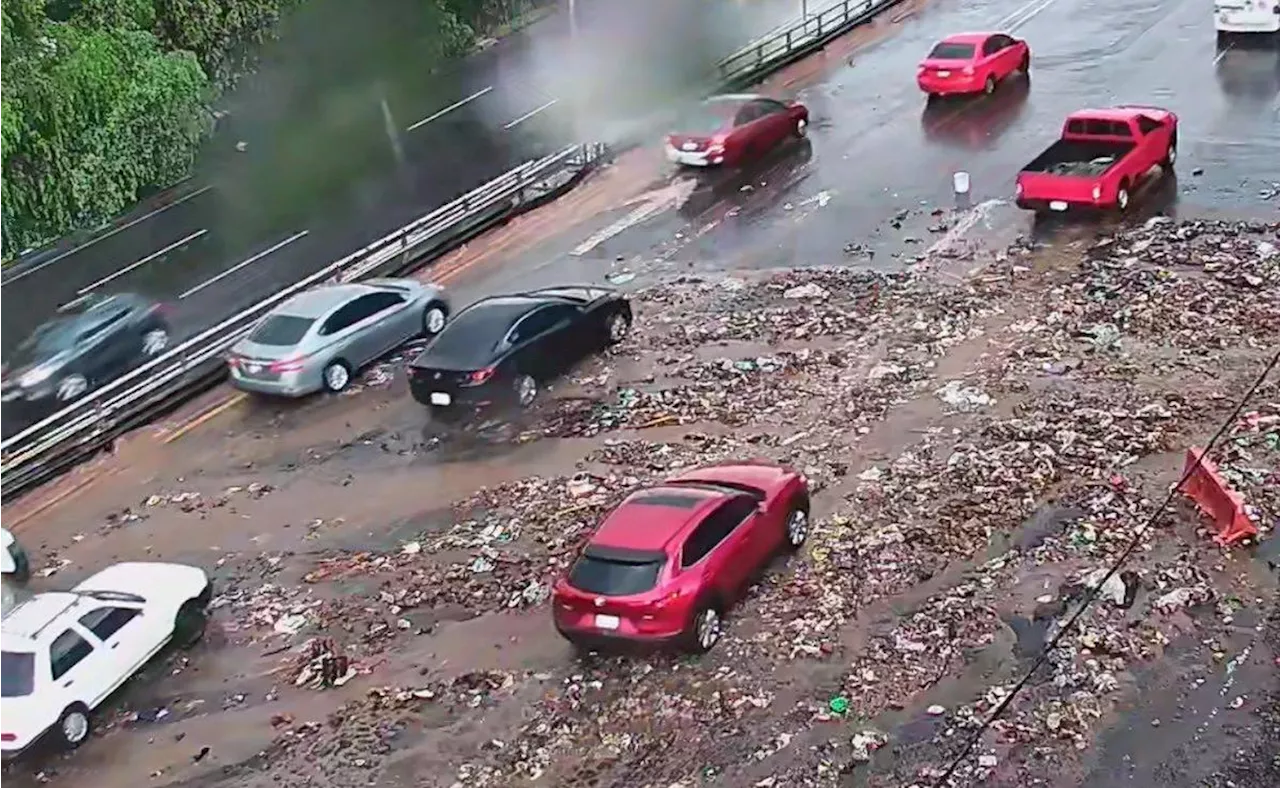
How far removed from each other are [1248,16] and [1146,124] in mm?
10352

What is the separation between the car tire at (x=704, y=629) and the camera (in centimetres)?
1550

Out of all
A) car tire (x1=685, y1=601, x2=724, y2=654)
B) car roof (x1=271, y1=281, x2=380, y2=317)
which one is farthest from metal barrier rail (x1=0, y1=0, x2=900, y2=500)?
car tire (x1=685, y1=601, x2=724, y2=654)

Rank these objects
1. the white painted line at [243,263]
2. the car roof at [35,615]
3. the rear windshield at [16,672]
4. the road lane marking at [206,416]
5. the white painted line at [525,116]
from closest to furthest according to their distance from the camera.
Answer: the rear windshield at [16,672], the car roof at [35,615], the road lane marking at [206,416], the white painted line at [243,263], the white painted line at [525,116]

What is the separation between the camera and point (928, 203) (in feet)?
94.2

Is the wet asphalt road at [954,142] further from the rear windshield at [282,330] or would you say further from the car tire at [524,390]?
the rear windshield at [282,330]

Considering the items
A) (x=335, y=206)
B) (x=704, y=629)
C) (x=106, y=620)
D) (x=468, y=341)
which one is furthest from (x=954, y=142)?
(x=106, y=620)

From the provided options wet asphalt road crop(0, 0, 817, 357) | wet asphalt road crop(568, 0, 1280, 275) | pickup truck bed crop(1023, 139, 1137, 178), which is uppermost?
pickup truck bed crop(1023, 139, 1137, 178)

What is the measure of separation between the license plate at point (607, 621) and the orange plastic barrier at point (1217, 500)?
6.51 metres

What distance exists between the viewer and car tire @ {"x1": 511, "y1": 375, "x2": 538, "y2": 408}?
22156mm

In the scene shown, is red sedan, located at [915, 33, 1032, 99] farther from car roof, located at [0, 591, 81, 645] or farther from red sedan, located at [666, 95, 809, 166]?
car roof, located at [0, 591, 81, 645]

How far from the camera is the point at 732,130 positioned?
31344 mm

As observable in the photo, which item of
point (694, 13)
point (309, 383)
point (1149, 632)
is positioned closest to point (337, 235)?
point (309, 383)

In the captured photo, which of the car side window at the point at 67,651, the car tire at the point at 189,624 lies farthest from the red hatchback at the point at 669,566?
the car side window at the point at 67,651

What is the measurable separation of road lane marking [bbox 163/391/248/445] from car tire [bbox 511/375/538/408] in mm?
4693
